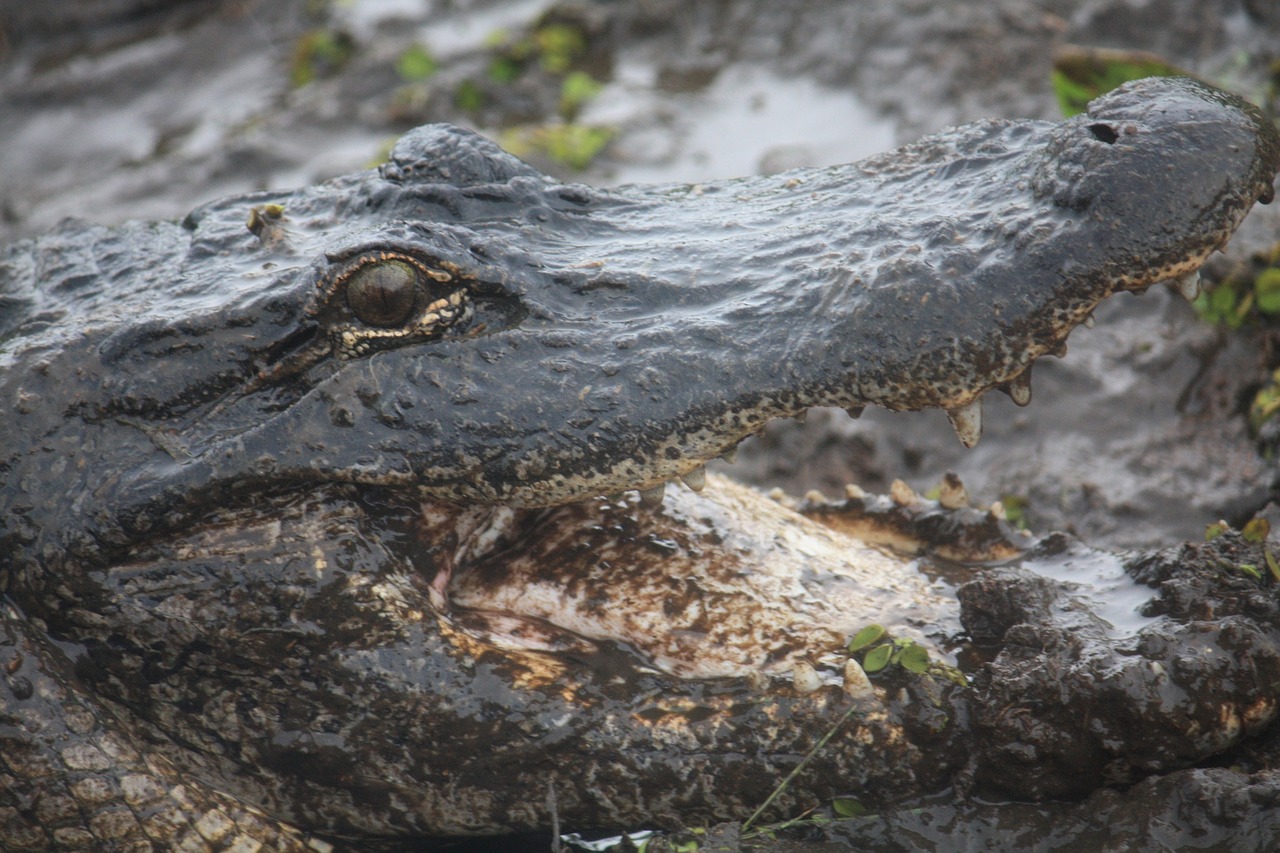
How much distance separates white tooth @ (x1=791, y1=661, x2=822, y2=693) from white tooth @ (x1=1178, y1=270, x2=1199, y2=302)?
3.21ft

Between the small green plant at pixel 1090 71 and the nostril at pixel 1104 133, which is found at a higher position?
the nostril at pixel 1104 133

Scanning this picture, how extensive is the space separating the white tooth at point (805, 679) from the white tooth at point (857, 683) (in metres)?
0.06

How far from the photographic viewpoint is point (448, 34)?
7676mm

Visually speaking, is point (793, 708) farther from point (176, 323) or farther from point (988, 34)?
point (988, 34)

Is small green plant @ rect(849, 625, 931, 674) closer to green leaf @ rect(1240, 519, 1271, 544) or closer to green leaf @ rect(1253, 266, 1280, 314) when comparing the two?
green leaf @ rect(1240, 519, 1271, 544)

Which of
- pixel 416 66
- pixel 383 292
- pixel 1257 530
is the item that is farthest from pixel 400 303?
pixel 416 66

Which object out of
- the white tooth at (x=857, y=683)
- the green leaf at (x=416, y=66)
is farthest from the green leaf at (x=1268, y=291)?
the green leaf at (x=416, y=66)

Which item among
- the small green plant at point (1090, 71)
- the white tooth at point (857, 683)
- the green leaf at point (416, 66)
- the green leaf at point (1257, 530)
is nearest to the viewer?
the white tooth at point (857, 683)

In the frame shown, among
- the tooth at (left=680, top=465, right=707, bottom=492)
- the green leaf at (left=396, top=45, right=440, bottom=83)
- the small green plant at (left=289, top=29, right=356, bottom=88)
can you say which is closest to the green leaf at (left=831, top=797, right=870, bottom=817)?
the tooth at (left=680, top=465, right=707, bottom=492)

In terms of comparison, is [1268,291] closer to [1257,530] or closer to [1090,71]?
[1090,71]

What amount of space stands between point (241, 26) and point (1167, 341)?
6.84 m

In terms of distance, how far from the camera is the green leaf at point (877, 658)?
7.83 ft

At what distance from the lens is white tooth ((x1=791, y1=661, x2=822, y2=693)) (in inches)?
93.2

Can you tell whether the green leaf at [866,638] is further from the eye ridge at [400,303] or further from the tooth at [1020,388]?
the eye ridge at [400,303]
